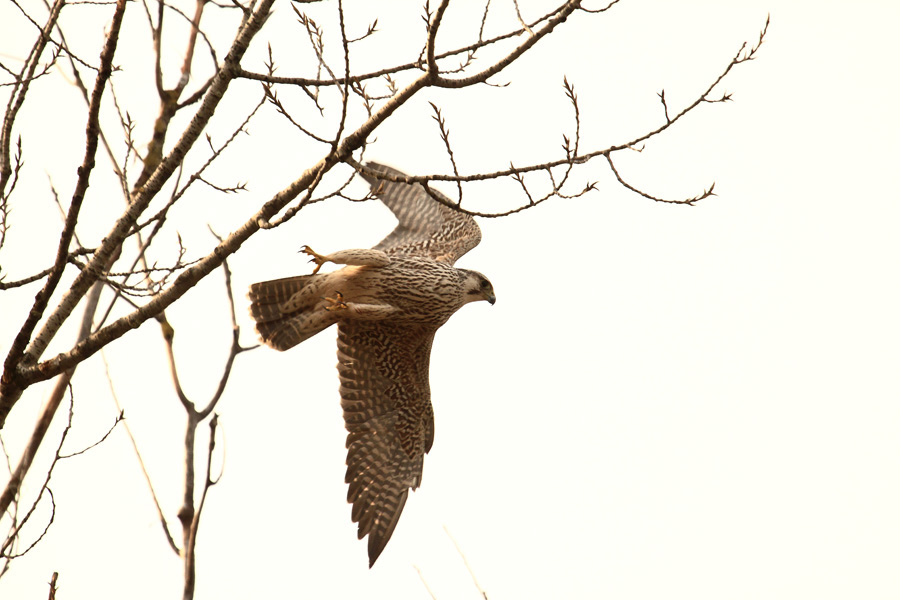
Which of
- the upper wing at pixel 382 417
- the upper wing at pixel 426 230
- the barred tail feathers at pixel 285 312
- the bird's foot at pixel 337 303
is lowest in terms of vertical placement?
the upper wing at pixel 382 417

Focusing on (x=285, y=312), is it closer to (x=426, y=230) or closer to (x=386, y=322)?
(x=386, y=322)

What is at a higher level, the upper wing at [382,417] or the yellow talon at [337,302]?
the yellow talon at [337,302]

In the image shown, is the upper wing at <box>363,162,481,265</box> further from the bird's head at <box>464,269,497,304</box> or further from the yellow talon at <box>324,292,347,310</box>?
the yellow talon at <box>324,292,347,310</box>

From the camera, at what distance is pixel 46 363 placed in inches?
147

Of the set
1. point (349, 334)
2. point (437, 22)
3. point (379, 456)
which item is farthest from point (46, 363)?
point (379, 456)

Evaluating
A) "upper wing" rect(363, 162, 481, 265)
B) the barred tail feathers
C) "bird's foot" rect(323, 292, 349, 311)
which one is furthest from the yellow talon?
"upper wing" rect(363, 162, 481, 265)

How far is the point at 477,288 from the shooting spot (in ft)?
21.9

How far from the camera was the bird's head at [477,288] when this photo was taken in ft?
21.7

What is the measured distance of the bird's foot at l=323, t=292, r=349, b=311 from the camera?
629 centimetres

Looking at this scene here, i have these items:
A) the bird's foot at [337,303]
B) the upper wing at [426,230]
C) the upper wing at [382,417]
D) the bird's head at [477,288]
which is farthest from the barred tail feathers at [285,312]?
the bird's head at [477,288]

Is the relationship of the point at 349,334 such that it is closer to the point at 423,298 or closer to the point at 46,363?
the point at 423,298

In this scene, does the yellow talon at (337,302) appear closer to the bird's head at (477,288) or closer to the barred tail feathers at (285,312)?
the barred tail feathers at (285,312)

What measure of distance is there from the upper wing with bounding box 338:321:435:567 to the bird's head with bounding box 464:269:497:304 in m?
0.47

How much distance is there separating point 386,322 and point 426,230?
957 mm
